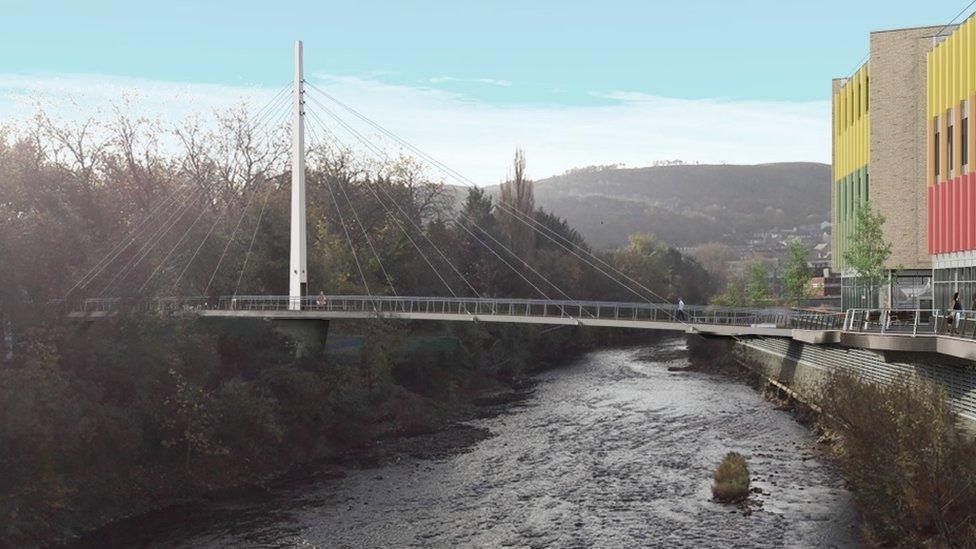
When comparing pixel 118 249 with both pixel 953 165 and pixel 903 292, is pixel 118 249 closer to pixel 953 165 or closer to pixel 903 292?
pixel 953 165

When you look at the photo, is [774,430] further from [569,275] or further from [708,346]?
[569,275]

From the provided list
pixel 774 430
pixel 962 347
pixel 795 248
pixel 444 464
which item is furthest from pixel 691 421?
pixel 795 248

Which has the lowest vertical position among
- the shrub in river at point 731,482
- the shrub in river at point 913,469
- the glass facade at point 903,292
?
the shrub in river at point 731,482

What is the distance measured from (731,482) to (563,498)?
210 inches

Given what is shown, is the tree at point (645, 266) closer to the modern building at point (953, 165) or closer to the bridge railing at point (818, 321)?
the modern building at point (953, 165)

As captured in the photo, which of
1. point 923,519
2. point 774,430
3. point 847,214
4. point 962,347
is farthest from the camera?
point 847,214

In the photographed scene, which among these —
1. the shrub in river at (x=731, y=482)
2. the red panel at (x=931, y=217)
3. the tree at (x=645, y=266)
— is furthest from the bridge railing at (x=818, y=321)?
the tree at (x=645, y=266)

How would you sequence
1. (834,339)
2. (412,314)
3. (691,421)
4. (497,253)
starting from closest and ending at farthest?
1. (834,339)
2. (691,421)
3. (412,314)
4. (497,253)

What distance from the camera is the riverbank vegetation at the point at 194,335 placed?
29.0 meters

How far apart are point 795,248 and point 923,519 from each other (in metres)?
45.1

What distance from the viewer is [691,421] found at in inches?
1647

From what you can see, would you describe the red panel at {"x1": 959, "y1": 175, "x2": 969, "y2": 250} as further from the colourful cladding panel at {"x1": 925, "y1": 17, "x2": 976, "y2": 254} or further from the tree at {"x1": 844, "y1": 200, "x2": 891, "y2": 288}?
the tree at {"x1": 844, "y1": 200, "x2": 891, "y2": 288}

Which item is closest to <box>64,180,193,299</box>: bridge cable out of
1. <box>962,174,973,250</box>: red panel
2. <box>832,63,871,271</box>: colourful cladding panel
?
<box>962,174,973,250</box>: red panel

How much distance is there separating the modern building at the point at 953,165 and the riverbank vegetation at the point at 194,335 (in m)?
24.5
